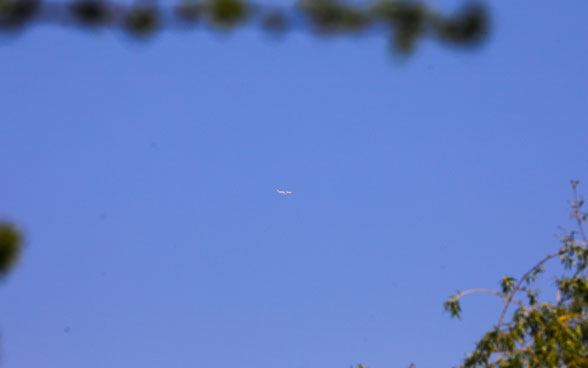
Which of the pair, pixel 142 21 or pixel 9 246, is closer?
pixel 9 246

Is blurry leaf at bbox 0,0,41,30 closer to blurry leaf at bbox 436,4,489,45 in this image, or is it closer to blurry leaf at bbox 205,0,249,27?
blurry leaf at bbox 205,0,249,27

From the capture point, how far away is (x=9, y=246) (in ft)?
11.3

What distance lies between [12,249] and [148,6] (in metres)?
1.13

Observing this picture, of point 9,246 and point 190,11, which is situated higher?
point 190,11

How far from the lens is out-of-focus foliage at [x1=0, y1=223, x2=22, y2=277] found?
3455 mm

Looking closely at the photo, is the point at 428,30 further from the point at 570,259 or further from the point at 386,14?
the point at 570,259

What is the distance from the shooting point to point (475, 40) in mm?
3461

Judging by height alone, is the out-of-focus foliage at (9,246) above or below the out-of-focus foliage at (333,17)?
below

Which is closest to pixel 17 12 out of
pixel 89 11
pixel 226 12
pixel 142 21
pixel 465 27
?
pixel 89 11

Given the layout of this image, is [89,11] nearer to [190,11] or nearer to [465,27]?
[190,11]

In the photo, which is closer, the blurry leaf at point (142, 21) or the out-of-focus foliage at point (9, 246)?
the out-of-focus foliage at point (9, 246)

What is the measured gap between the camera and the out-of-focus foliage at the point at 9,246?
346 centimetres

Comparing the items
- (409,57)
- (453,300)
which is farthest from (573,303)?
(409,57)

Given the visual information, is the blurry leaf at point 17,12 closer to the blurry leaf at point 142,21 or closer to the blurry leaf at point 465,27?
the blurry leaf at point 142,21
